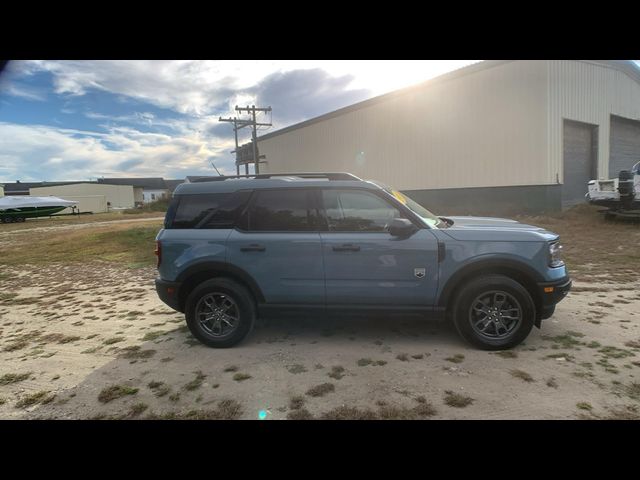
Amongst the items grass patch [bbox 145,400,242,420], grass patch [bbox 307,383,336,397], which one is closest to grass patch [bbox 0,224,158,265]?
grass patch [bbox 145,400,242,420]

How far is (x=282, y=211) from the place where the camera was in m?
3.98

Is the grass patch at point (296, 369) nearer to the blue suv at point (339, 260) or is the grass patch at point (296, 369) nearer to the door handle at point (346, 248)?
the blue suv at point (339, 260)

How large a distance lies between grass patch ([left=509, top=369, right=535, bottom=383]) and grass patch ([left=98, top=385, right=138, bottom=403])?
346 cm

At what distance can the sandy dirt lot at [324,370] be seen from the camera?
275 cm

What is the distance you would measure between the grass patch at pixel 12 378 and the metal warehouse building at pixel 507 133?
17010 mm

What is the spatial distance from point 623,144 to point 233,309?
964 inches

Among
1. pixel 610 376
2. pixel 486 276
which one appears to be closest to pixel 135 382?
pixel 486 276

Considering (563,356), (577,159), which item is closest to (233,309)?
(563,356)

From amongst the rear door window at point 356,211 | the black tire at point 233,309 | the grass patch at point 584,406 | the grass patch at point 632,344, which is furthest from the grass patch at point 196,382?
the grass patch at point 632,344
